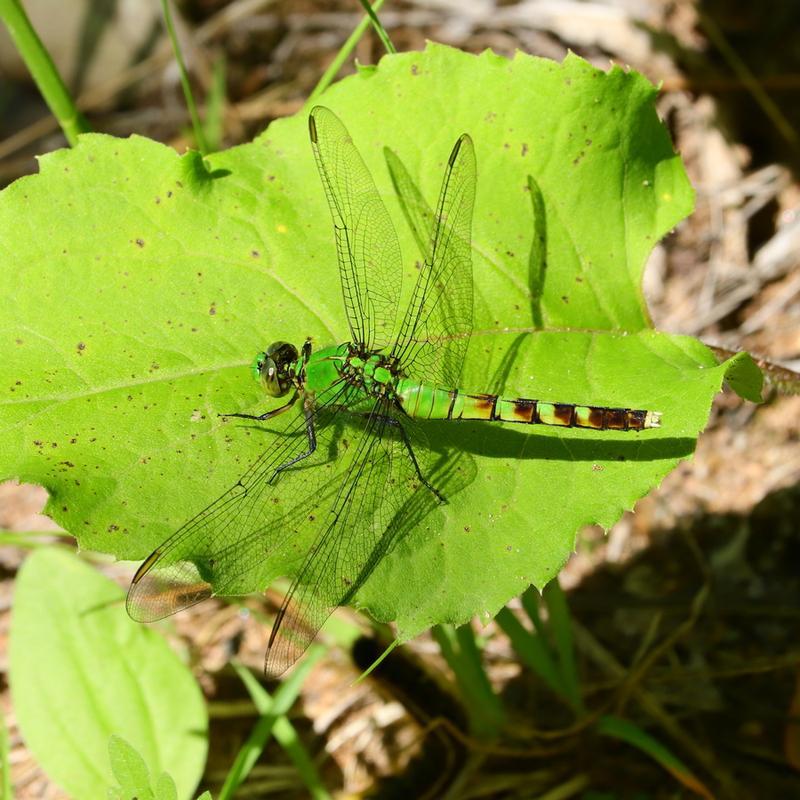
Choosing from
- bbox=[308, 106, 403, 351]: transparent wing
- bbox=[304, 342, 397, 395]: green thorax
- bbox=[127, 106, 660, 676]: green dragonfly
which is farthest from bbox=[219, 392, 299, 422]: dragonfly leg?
bbox=[308, 106, 403, 351]: transparent wing

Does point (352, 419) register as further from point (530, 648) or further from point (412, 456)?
point (530, 648)

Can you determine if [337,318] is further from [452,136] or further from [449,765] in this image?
[449,765]

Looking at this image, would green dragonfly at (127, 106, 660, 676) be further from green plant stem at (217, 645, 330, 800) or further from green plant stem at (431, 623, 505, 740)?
green plant stem at (217, 645, 330, 800)

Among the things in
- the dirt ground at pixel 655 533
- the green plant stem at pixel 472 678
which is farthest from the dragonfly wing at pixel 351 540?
the dirt ground at pixel 655 533

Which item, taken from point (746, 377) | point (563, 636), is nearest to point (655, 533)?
point (563, 636)

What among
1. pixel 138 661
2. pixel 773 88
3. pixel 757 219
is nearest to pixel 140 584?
pixel 138 661
